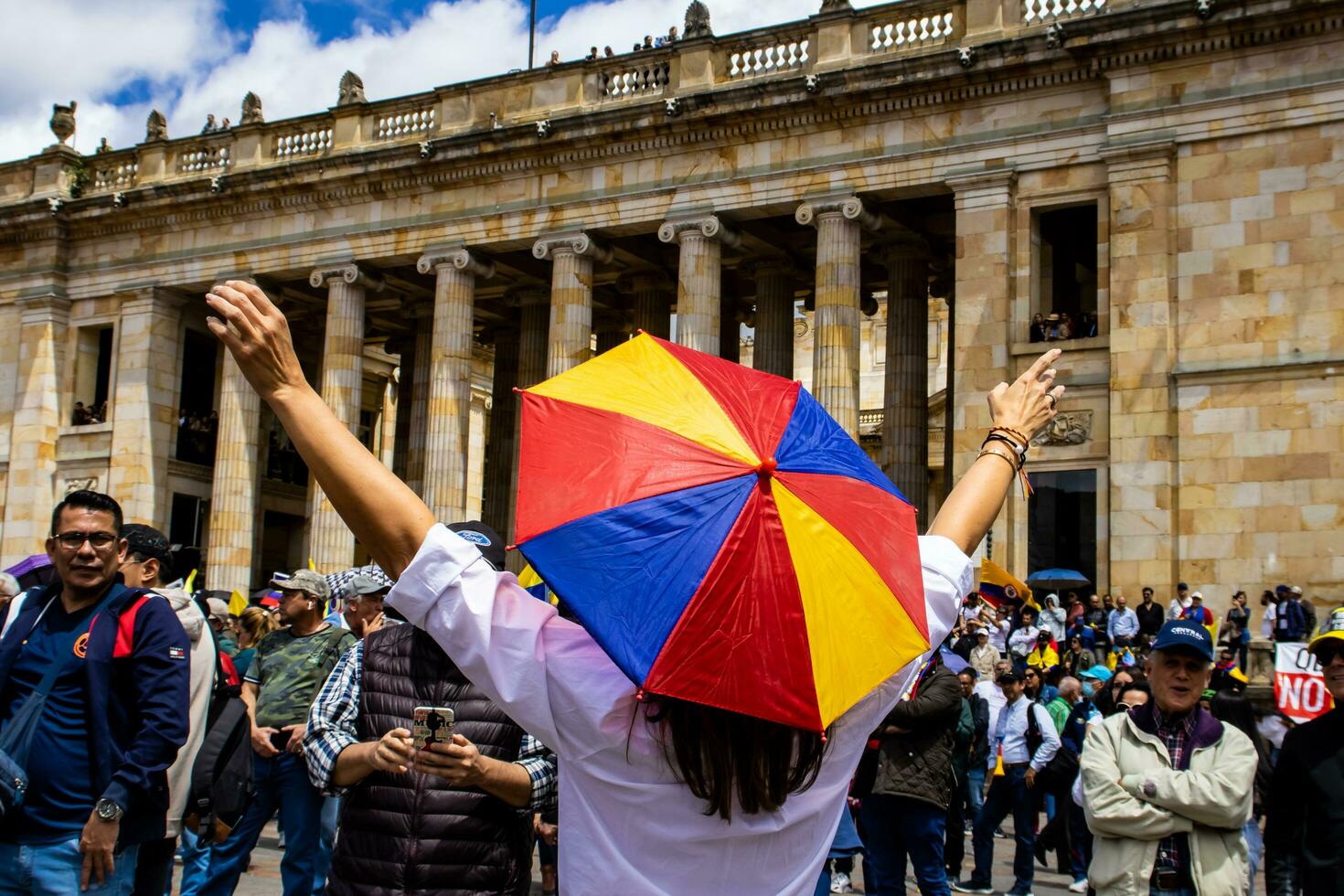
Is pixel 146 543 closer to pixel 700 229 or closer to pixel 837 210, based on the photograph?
pixel 837 210

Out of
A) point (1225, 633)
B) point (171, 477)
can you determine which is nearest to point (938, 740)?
point (1225, 633)

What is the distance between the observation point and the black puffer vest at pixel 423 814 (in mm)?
4555

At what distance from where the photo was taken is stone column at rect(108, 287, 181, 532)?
33688mm

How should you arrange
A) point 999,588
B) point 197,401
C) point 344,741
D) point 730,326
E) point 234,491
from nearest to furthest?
point 344,741 < point 999,588 < point 234,491 < point 730,326 < point 197,401

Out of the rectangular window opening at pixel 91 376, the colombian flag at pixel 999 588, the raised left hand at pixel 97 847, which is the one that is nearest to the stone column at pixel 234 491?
the rectangular window opening at pixel 91 376

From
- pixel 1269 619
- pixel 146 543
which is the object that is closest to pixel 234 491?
pixel 1269 619

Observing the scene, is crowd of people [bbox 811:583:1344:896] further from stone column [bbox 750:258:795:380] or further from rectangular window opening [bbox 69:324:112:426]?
rectangular window opening [bbox 69:324:112:426]

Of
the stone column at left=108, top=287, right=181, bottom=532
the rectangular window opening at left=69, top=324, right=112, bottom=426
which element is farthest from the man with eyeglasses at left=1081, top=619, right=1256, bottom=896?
the rectangular window opening at left=69, top=324, right=112, bottom=426

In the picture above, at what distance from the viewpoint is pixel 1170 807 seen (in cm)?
550

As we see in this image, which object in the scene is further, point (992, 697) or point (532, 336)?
point (532, 336)

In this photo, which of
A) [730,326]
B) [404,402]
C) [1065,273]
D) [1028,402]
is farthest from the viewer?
[404,402]

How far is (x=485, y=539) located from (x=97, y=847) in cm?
176

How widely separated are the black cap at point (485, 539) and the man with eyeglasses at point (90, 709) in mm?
1298

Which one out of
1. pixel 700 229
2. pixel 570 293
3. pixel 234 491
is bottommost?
pixel 234 491
